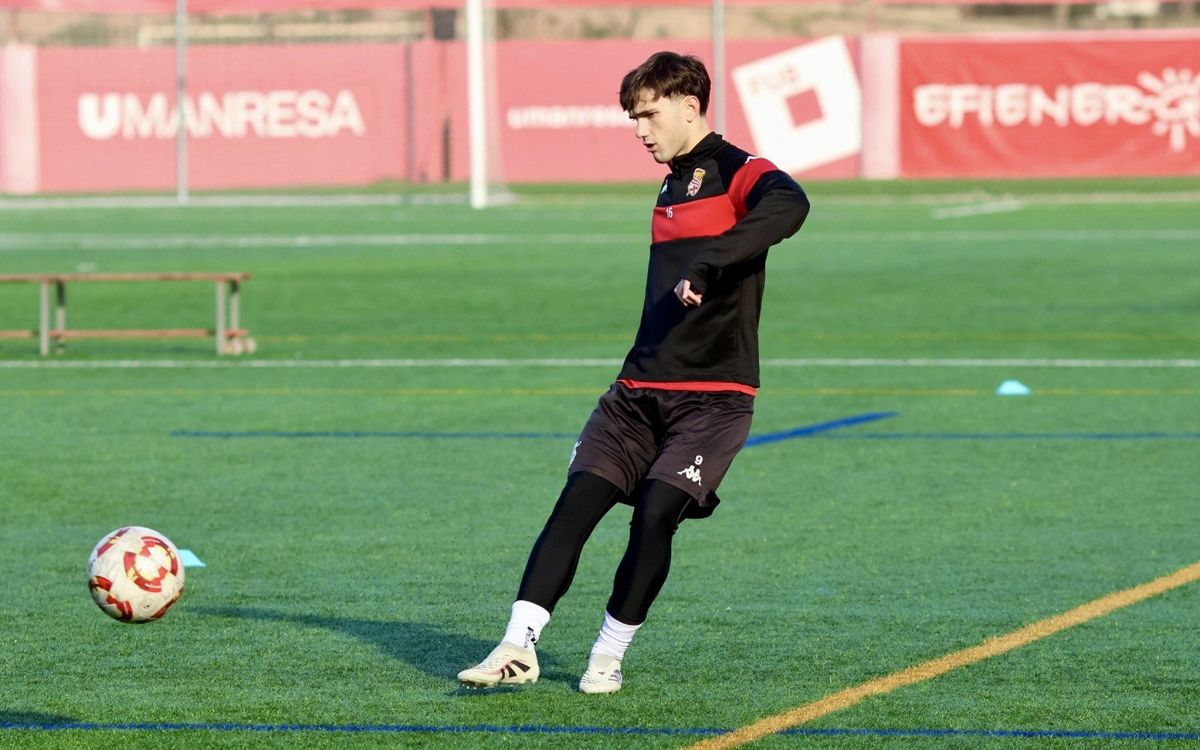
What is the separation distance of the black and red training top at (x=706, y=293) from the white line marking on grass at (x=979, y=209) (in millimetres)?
26922

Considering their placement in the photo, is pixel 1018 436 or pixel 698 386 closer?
pixel 698 386

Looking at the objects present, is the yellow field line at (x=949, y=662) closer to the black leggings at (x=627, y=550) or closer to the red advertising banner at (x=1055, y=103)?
the black leggings at (x=627, y=550)

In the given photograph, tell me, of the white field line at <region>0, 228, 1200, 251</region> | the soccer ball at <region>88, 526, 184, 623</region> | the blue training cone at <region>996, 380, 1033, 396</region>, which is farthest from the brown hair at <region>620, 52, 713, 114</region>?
the white field line at <region>0, 228, 1200, 251</region>

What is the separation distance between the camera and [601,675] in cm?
620

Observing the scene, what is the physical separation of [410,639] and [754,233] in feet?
6.56

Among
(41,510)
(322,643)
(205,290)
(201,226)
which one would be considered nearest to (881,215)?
A: (201,226)

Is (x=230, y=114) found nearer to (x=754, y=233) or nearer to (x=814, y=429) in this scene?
(x=814, y=429)

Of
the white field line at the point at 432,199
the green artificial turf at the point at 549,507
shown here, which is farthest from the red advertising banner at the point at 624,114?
the green artificial turf at the point at 549,507

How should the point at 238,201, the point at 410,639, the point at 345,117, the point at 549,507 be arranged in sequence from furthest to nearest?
the point at 345,117
the point at 238,201
the point at 549,507
the point at 410,639

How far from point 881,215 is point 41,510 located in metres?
25.2

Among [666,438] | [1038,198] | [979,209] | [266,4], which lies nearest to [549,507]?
[666,438]

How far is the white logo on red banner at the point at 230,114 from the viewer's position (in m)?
39.8

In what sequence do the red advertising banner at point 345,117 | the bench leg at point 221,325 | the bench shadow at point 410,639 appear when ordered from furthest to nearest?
1. the red advertising banner at point 345,117
2. the bench leg at point 221,325
3. the bench shadow at point 410,639

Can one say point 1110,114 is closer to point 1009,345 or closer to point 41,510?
point 1009,345
